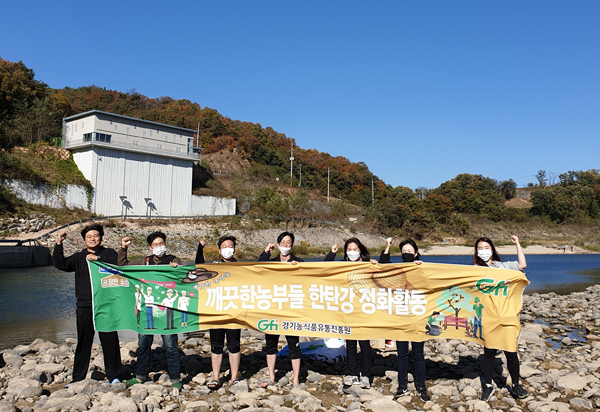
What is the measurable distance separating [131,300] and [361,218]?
60.6 metres

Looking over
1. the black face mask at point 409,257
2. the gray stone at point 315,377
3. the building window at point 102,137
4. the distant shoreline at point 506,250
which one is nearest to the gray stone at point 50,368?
the gray stone at point 315,377

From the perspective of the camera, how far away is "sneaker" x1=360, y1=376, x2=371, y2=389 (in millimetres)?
6137

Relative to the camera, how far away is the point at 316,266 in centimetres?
640

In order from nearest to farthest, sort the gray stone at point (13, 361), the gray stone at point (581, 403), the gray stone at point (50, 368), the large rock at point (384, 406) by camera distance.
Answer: the large rock at point (384, 406)
the gray stone at point (581, 403)
the gray stone at point (50, 368)
the gray stone at point (13, 361)

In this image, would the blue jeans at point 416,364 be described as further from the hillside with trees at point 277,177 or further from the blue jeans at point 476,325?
the hillside with trees at point 277,177

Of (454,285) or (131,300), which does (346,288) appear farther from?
(131,300)

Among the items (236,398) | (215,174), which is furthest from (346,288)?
(215,174)

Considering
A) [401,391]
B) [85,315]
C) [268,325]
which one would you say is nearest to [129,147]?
[85,315]

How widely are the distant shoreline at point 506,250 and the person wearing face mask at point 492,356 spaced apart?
47.9 meters

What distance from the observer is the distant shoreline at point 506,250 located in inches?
2110

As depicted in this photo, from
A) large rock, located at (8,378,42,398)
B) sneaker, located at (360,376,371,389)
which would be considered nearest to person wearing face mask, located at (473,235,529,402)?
sneaker, located at (360,376,371,389)

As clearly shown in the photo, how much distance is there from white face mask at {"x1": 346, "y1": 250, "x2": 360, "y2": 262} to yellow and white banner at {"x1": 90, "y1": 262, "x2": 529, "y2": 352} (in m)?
0.17

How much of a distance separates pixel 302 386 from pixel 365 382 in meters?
0.91

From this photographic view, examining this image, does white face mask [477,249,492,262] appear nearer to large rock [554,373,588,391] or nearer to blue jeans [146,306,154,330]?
large rock [554,373,588,391]
